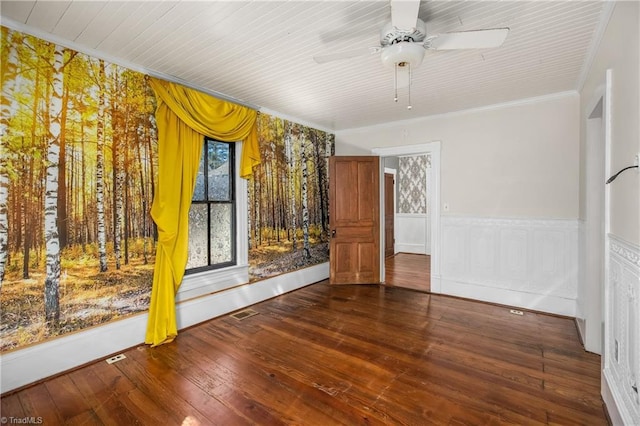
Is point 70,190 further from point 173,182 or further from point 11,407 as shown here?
point 11,407

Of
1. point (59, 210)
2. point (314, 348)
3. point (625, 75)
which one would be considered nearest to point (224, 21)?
point (59, 210)

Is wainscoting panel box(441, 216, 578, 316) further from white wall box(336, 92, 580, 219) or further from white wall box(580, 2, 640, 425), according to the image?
white wall box(580, 2, 640, 425)

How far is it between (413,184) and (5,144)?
721 cm

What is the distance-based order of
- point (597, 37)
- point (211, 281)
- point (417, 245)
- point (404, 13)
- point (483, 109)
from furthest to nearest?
1. point (417, 245)
2. point (483, 109)
3. point (211, 281)
4. point (597, 37)
5. point (404, 13)

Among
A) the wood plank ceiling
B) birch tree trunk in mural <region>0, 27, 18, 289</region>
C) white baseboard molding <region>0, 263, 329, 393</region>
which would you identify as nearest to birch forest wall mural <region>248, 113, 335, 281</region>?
white baseboard molding <region>0, 263, 329, 393</region>

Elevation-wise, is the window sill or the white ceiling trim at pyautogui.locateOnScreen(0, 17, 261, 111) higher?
the white ceiling trim at pyautogui.locateOnScreen(0, 17, 261, 111)

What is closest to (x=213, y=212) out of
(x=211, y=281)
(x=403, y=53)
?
(x=211, y=281)

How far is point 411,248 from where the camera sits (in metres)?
7.54

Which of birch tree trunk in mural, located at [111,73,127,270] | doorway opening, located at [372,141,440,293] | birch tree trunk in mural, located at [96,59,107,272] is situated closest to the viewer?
birch tree trunk in mural, located at [96,59,107,272]

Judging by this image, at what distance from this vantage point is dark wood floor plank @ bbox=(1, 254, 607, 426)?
1.86 meters

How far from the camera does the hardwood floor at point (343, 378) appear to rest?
186 cm

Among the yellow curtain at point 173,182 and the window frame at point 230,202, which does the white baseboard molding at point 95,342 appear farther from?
the window frame at point 230,202

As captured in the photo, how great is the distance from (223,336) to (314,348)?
0.97 meters

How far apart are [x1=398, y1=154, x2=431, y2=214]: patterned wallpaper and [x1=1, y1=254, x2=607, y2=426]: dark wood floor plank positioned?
14.3ft
